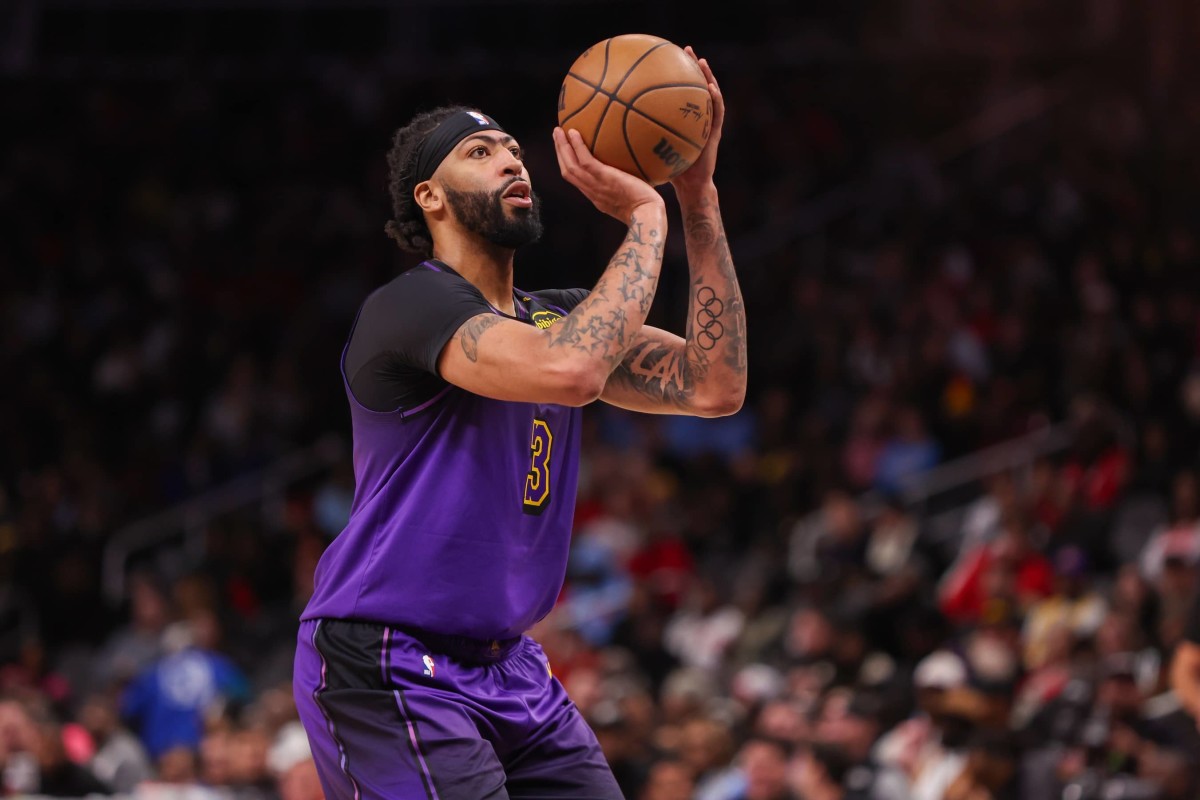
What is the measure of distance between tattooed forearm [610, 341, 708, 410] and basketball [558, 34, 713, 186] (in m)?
0.45

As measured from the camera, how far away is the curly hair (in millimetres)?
4145

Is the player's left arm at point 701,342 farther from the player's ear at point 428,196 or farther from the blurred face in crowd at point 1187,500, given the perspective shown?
the blurred face in crowd at point 1187,500

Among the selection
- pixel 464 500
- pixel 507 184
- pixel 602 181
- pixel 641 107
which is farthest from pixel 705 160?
pixel 464 500

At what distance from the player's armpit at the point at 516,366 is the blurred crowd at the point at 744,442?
351cm

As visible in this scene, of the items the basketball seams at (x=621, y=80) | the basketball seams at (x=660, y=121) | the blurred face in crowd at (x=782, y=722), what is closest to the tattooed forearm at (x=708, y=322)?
the basketball seams at (x=660, y=121)

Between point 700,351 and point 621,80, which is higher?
point 621,80

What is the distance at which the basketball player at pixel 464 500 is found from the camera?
3.63 m

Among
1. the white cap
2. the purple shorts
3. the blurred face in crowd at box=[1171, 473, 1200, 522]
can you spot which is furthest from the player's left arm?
the blurred face in crowd at box=[1171, 473, 1200, 522]

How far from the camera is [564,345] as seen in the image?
11.8 feet

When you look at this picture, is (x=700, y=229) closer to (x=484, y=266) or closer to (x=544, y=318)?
(x=544, y=318)

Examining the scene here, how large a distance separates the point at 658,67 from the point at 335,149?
1384 centimetres

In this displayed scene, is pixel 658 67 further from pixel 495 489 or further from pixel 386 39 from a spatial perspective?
pixel 386 39

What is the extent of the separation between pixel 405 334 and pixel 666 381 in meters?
0.85

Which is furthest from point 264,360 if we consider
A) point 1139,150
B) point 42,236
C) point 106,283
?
point 1139,150
